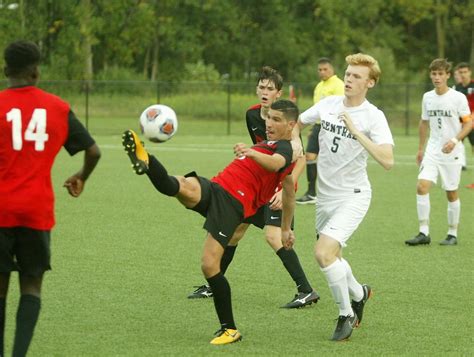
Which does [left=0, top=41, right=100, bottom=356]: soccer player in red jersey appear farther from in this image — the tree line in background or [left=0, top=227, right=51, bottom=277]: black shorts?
the tree line in background

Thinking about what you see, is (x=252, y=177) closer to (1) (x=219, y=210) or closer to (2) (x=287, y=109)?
(1) (x=219, y=210)

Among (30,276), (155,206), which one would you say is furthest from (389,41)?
(30,276)

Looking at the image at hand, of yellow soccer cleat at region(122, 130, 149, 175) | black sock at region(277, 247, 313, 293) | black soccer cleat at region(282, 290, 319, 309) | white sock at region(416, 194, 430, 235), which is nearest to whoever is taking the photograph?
yellow soccer cleat at region(122, 130, 149, 175)

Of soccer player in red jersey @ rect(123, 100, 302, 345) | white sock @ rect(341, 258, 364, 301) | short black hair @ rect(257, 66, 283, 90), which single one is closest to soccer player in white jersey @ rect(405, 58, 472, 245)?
short black hair @ rect(257, 66, 283, 90)

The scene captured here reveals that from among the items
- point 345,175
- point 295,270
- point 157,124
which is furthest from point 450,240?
point 157,124

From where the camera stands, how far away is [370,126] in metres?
7.30

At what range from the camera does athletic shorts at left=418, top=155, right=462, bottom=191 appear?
12023 mm

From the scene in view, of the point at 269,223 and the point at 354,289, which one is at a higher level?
the point at 269,223

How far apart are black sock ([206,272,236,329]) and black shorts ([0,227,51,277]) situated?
4.36ft

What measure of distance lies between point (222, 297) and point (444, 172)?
5740 millimetres

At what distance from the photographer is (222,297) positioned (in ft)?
22.7

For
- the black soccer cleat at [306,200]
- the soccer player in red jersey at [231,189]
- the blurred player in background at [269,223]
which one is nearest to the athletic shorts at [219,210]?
the soccer player in red jersey at [231,189]

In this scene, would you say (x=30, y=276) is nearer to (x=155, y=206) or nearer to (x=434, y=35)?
(x=155, y=206)

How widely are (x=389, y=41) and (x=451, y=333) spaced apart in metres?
51.7
